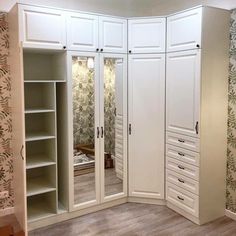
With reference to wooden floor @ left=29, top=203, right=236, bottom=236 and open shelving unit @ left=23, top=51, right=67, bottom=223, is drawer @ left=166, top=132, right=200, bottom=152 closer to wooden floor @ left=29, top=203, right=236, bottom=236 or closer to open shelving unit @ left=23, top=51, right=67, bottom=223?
wooden floor @ left=29, top=203, right=236, bottom=236

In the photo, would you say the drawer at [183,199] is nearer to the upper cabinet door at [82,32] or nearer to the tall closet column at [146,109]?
the tall closet column at [146,109]

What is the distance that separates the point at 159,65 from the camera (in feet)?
11.3

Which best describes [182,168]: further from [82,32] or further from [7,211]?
[7,211]

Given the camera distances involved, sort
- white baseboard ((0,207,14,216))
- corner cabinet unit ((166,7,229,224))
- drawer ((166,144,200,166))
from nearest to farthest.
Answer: corner cabinet unit ((166,7,229,224))
drawer ((166,144,200,166))
white baseboard ((0,207,14,216))

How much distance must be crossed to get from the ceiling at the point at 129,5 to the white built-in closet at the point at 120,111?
490mm

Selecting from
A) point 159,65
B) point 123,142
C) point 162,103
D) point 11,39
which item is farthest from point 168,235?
point 11,39

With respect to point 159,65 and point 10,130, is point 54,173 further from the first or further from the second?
point 159,65

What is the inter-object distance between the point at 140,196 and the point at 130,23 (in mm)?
2153

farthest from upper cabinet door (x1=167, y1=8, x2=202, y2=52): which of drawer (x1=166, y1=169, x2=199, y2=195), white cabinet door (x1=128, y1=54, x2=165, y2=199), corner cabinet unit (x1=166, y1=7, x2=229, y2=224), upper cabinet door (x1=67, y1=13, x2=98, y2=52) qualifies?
drawer (x1=166, y1=169, x2=199, y2=195)

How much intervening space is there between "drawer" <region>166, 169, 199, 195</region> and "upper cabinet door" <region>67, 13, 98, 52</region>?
5.68 feet

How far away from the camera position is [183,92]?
10.6 feet

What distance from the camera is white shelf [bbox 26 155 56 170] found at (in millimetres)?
3127

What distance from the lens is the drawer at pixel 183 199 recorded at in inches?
126

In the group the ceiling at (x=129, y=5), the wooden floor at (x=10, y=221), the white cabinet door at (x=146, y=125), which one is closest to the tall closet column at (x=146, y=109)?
the white cabinet door at (x=146, y=125)
